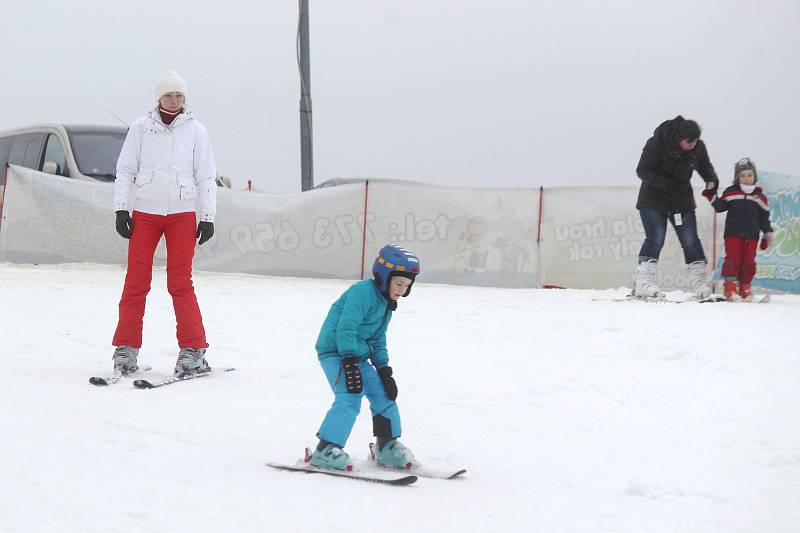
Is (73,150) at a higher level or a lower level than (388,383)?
higher

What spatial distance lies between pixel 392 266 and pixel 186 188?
250 centimetres

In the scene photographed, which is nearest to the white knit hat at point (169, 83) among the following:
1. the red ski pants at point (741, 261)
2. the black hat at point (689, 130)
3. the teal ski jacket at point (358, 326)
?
the teal ski jacket at point (358, 326)

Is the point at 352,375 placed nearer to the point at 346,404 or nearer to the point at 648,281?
the point at 346,404

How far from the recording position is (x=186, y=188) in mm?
6953

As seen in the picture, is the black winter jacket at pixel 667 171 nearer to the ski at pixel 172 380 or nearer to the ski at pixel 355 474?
the ski at pixel 172 380

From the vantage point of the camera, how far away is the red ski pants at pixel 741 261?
11.5 m

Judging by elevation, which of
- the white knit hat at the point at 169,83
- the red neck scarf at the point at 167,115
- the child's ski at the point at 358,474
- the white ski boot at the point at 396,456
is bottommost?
the child's ski at the point at 358,474

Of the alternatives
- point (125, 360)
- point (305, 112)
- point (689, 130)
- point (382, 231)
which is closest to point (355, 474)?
point (125, 360)

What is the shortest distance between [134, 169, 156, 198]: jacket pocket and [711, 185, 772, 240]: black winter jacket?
654 cm

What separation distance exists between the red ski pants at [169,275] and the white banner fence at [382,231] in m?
7.81

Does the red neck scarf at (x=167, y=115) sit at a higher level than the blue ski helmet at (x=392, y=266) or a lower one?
higher

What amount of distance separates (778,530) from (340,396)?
6.01 ft

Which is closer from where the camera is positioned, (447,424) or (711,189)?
(447,424)

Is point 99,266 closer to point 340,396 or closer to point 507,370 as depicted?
point 507,370
